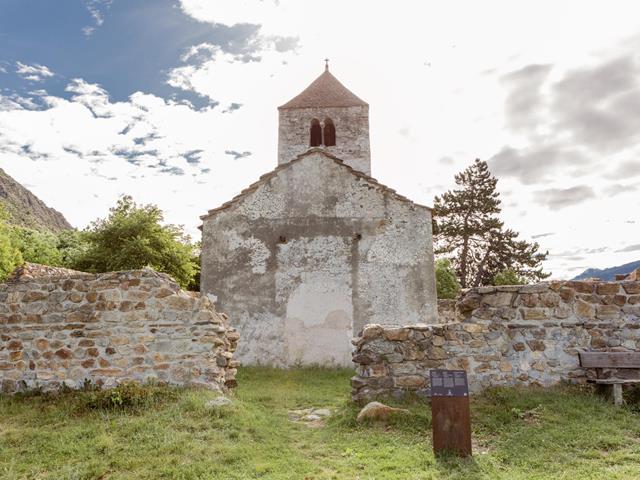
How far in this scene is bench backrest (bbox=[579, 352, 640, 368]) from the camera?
7355mm

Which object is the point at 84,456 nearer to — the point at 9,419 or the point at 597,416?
the point at 9,419

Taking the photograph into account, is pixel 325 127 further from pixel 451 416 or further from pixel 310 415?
pixel 451 416

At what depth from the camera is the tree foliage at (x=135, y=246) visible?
21078mm

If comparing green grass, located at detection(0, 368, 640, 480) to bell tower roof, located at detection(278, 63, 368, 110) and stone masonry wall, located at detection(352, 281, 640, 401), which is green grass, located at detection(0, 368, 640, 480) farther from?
bell tower roof, located at detection(278, 63, 368, 110)

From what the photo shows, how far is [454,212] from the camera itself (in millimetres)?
36125

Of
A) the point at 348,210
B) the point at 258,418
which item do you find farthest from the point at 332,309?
the point at 258,418

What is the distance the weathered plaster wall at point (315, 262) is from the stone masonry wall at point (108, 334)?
499 centimetres

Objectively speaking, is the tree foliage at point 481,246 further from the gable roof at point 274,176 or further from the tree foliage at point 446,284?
the gable roof at point 274,176

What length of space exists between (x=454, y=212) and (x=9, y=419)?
32.6 metres

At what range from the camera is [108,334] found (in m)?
8.22

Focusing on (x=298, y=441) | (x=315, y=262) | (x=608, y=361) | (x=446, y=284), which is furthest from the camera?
(x=446, y=284)

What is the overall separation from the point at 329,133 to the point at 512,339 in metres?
19.5

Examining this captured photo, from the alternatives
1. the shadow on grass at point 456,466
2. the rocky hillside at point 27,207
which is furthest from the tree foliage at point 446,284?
the rocky hillside at point 27,207

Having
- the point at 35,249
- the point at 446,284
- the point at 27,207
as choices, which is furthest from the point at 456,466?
the point at 27,207
